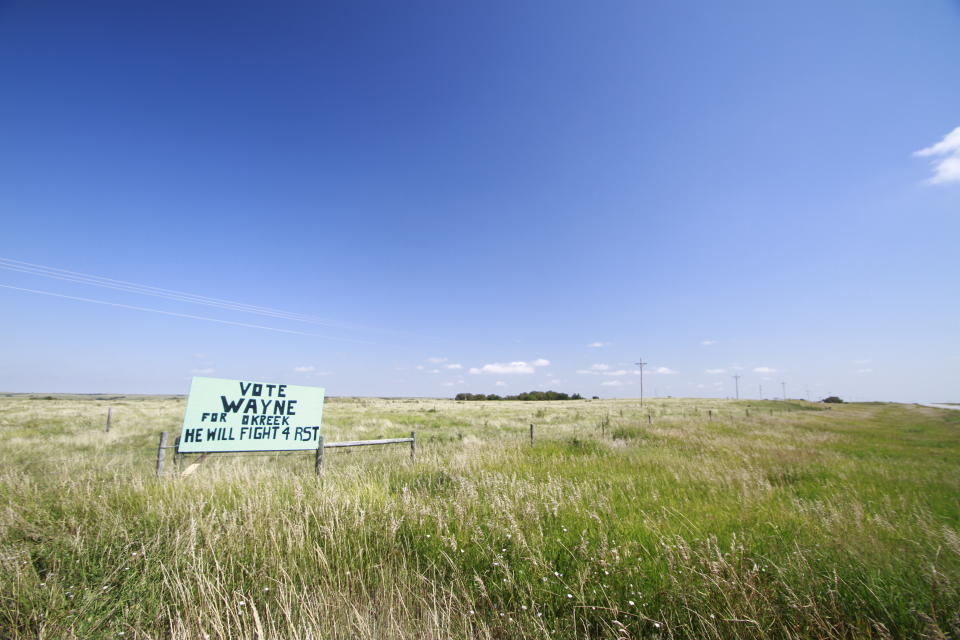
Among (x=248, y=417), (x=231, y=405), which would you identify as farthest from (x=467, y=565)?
(x=231, y=405)

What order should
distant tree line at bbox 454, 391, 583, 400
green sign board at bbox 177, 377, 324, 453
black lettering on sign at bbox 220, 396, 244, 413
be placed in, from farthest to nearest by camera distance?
distant tree line at bbox 454, 391, 583, 400
black lettering on sign at bbox 220, 396, 244, 413
green sign board at bbox 177, 377, 324, 453

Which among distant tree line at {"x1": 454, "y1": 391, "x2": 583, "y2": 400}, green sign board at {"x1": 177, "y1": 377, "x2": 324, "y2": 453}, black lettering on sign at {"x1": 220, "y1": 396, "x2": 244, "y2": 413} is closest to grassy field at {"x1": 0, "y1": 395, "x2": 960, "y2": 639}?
green sign board at {"x1": 177, "y1": 377, "x2": 324, "y2": 453}

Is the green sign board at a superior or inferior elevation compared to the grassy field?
superior

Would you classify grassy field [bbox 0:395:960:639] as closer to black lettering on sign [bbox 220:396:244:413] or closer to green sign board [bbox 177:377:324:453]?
green sign board [bbox 177:377:324:453]

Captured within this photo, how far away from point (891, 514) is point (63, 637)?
9.60 metres

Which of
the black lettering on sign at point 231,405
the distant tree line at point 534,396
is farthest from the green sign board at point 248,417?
the distant tree line at point 534,396

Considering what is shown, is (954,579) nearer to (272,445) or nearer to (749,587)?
(749,587)

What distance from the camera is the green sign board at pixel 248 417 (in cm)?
719

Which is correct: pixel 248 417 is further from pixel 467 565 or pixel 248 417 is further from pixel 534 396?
pixel 534 396

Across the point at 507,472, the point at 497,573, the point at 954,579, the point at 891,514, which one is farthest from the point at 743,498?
the point at 497,573

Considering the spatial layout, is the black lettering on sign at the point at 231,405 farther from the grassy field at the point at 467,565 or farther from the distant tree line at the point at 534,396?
the distant tree line at the point at 534,396

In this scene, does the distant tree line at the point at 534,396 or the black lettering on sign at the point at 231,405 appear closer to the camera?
the black lettering on sign at the point at 231,405

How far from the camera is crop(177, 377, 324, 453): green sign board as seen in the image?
23.6ft

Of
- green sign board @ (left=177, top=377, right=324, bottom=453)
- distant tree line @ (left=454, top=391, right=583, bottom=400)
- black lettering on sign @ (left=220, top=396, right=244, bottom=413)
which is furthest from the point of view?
distant tree line @ (left=454, top=391, right=583, bottom=400)
